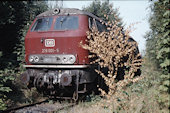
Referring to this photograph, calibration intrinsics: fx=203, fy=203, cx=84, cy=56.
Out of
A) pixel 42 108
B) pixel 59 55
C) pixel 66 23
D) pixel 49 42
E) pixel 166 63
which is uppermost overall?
pixel 66 23

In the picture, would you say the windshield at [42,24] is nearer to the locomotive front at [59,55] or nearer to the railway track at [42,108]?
the locomotive front at [59,55]

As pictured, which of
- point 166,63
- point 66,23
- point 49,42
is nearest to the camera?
point 166,63

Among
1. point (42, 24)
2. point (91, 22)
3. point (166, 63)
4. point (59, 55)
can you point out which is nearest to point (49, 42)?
point (59, 55)

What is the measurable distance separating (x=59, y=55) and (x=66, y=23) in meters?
1.16

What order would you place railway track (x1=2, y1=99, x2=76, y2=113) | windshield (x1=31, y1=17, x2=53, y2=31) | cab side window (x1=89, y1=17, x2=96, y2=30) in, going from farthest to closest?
windshield (x1=31, y1=17, x2=53, y2=31)
cab side window (x1=89, y1=17, x2=96, y2=30)
railway track (x1=2, y1=99, x2=76, y2=113)

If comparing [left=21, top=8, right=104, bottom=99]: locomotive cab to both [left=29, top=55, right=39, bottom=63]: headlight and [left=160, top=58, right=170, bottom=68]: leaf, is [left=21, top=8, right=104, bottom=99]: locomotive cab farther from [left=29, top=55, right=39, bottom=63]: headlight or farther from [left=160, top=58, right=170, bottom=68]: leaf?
[left=160, top=58, right=170, bottom=68]: leaf

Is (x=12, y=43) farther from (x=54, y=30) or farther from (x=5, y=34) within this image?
(x=54, y=30)

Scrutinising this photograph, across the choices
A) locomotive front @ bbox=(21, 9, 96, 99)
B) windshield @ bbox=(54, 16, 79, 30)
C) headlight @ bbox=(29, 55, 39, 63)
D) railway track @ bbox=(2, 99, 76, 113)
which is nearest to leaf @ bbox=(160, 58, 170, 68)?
locomotive front @ bbox=(21, 9, 96, 99)

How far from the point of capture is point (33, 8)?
46.5 feet

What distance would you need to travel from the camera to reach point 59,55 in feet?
21.5

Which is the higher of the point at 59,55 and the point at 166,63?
the point at 59,55

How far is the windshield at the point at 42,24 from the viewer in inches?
281

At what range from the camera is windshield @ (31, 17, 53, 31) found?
7.15 meters

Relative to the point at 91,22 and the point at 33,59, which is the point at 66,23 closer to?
the point at 91,22
